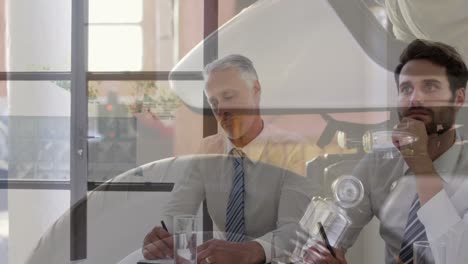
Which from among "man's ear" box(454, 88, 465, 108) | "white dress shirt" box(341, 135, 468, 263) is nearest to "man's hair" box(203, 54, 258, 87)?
"white dress shirt" box(341, 135, 468, 263)

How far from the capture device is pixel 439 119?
1635mm

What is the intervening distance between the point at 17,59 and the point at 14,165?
0.94 feet

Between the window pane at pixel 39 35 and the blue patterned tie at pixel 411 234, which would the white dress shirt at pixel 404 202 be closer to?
the blue patterned tie at pixel 411 234

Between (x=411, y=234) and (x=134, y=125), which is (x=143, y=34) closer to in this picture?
(x=134, y=125)

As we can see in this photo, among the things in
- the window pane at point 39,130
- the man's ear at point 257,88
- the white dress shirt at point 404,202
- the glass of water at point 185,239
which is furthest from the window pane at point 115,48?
the white dress shirt at point 404,202

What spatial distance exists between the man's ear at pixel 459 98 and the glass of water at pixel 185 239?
→ 780mm

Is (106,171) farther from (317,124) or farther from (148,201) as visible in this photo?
(317,124)

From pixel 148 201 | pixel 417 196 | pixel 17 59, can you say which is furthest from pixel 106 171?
pixel 417 196

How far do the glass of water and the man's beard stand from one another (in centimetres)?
66

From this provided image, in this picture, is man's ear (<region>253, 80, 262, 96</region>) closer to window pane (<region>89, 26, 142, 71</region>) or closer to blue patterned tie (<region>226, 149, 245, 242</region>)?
blue patterned tie (<region>226, 149, 245, 242</region>)

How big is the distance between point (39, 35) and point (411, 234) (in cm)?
114

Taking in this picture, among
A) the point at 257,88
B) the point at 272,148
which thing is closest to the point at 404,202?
the point at 272,148

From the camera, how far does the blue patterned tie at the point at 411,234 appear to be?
1651 mm

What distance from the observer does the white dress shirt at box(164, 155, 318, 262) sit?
5.80 ft
